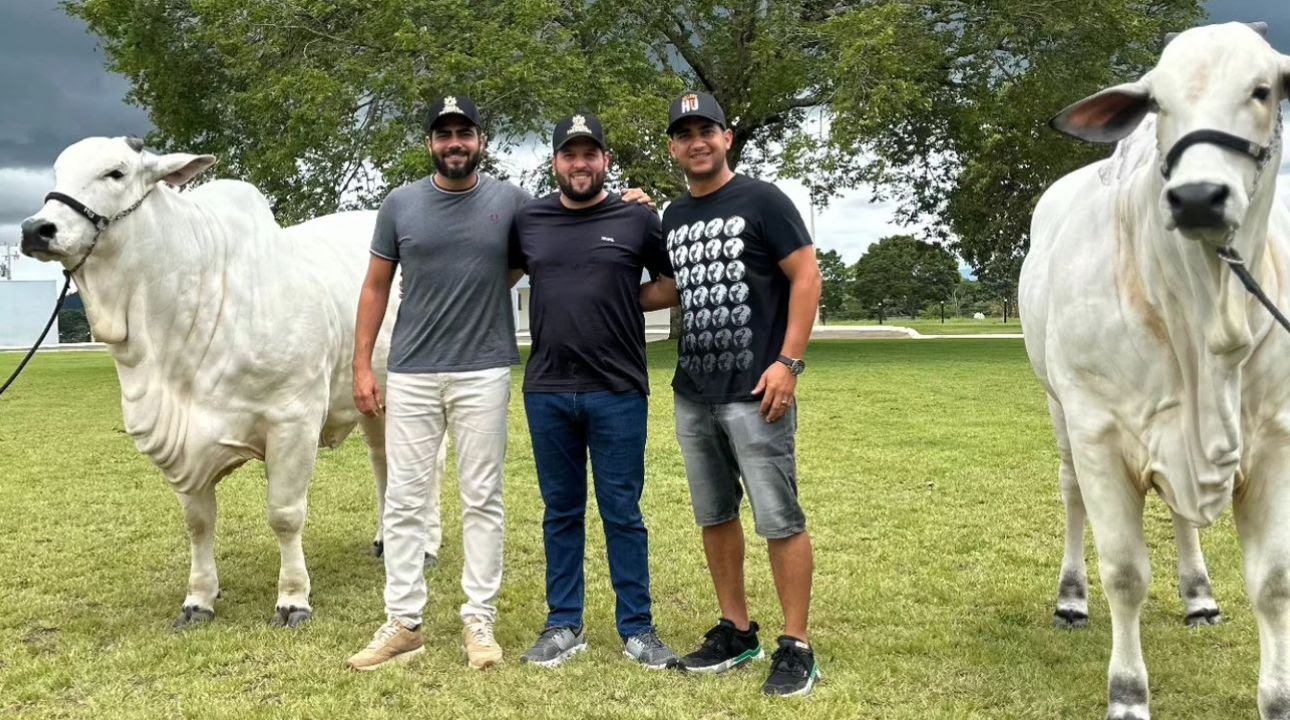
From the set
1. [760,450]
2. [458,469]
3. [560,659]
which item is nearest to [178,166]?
[458,469]

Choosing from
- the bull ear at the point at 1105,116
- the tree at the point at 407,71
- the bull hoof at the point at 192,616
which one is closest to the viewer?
the bull ear at the point at 1105,116

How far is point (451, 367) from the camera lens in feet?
14.5

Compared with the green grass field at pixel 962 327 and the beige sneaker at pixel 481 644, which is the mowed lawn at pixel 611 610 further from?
the green grass field at pixel 962 327

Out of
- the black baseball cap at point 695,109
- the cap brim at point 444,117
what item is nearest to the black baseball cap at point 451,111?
the cap brim at point 444,117

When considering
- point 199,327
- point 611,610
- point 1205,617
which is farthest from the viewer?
point 611,610

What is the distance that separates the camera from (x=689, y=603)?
519 cm

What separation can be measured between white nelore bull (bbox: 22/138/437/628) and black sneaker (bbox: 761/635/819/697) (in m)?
2.32

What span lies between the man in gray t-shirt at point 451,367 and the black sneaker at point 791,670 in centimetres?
119

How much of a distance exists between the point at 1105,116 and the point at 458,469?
2.78m

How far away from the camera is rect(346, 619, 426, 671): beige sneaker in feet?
14.1

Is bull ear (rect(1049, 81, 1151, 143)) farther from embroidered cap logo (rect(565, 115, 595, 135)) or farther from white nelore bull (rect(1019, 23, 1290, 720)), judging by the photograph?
embroidered cap logo (rect(565, 115, 595, 135))

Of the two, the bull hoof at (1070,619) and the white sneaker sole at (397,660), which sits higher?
the white sneaker sole at (397,660)

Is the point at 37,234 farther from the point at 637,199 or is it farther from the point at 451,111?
the point at 637,199

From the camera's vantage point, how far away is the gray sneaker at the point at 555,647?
4293mm
